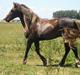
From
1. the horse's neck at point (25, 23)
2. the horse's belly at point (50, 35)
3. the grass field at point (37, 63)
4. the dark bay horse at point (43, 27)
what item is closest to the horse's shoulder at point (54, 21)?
the dark bay horse at point (43, 27)

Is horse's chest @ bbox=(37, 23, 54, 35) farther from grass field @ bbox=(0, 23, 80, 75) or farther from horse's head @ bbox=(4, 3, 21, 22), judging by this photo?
grass field @ bbox=(0, 23, 80, 75)

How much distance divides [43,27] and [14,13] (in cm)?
127

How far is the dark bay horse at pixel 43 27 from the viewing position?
12453 millimetres

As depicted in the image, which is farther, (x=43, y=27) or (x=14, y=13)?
(x=14, y=13)

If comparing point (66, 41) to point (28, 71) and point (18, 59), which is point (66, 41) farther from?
point (18, 59)

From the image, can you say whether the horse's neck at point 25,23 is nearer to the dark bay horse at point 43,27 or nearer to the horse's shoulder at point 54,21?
Result: the dark bay horse at point 43,27

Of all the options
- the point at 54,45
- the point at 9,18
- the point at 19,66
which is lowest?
the point at 54,45

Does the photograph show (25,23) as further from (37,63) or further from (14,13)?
(37,63)

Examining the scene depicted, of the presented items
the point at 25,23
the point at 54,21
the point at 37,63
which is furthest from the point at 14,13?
the point at 37,63

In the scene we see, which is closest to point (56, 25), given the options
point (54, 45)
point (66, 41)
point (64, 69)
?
point (66, 41)

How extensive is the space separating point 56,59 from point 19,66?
9.00 feet

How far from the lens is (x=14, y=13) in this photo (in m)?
13.3

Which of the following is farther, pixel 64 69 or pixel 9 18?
pixel 9 18

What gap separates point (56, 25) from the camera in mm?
12625
